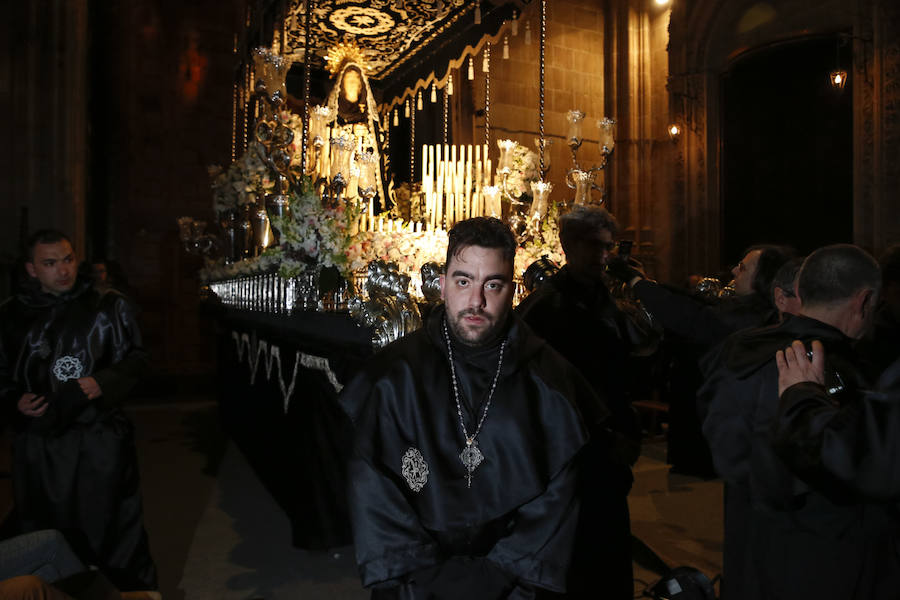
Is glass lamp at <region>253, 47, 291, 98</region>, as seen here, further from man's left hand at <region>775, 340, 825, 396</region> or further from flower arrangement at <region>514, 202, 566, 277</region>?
man's left hand at <region>775, 340, 825, 396</region>

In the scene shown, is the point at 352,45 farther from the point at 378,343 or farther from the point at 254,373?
the point at 378,343

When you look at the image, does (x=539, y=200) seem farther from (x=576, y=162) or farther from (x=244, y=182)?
(x=244, y=182)

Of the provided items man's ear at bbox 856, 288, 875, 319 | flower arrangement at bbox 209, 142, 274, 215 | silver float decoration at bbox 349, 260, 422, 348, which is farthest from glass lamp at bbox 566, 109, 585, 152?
man's ear at bbox 856, 288, 875, 319

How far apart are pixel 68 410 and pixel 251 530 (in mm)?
1834

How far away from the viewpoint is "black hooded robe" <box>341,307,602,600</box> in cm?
165

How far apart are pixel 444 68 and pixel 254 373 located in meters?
4.31

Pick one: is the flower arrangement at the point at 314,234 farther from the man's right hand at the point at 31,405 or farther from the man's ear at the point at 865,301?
the man's ear at the point at 865,301

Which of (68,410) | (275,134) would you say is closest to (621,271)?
(275,134)

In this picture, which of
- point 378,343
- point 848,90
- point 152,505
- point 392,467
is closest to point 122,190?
point 152,505

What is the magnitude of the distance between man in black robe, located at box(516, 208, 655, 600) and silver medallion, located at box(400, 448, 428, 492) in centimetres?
107

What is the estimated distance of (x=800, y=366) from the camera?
5.95 feet

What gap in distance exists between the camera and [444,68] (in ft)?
24.7

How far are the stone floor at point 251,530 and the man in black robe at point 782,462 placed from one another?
141 cm

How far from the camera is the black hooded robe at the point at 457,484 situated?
1.65 meters
